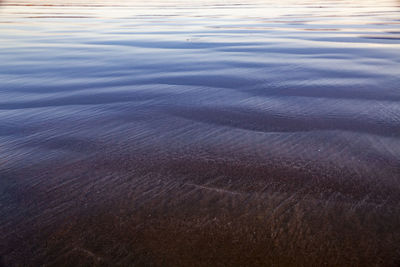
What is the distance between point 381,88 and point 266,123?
1.60m

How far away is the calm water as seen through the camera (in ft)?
4.49

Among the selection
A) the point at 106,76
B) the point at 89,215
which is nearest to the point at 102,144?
the point at 89,215

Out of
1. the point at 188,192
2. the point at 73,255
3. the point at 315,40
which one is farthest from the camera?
the point at 315,40

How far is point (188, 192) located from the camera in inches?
67.8

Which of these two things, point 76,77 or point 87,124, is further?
point 76,77

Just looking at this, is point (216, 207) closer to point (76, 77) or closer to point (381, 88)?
Result: point (381, 88)

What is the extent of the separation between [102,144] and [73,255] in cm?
107

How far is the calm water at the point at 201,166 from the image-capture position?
1.37m

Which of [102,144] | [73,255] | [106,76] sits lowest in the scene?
[73,255]

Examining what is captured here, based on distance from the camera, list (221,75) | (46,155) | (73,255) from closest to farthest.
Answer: (73,255) → (46,155) → (221,75)

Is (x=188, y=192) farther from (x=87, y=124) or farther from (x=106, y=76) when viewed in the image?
(x=106, y=76)

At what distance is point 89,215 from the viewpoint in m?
1.55

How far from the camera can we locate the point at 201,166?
1961mm

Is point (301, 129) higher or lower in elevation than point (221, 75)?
lower
